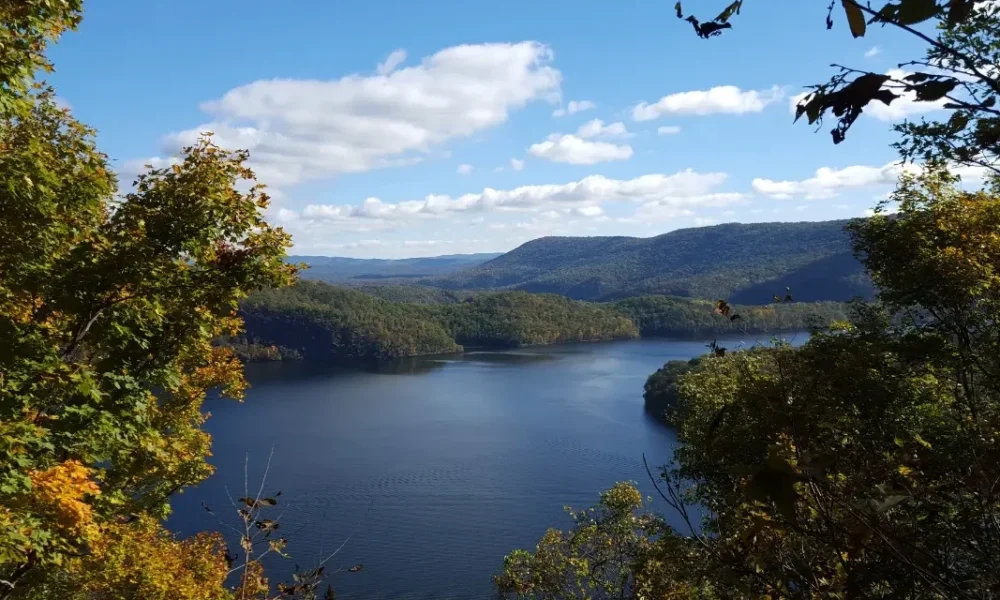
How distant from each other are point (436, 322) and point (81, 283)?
118737mm

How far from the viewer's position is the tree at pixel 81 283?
465cm

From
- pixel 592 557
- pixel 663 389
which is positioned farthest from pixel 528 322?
pixel 592 557

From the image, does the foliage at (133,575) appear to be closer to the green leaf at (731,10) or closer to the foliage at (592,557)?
the foliage at (592,557)

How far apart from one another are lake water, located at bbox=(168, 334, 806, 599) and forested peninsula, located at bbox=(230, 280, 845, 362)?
81.8ft

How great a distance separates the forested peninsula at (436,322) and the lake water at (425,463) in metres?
24.9

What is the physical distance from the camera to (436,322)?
405ft

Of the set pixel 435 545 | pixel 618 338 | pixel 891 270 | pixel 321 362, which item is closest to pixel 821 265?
pixel 618 338

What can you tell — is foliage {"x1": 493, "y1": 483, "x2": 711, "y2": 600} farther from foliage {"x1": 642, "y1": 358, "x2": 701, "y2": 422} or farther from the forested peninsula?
the forested peninsula

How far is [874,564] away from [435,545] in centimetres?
3191

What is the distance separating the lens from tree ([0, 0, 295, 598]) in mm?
4652

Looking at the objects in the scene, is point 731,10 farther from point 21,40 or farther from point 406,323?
point 406,323

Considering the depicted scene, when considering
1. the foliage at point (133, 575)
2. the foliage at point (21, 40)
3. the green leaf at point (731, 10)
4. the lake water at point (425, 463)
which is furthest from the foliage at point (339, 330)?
the green leaf at point (731, 10)

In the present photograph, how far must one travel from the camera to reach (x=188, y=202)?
5.57 metres

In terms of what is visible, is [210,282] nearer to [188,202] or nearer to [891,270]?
[188,202]
